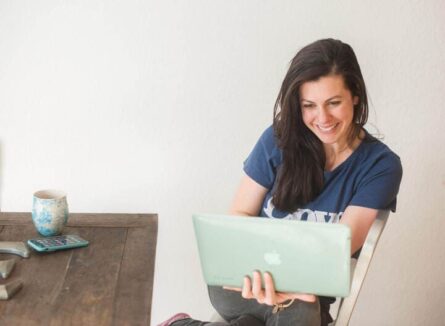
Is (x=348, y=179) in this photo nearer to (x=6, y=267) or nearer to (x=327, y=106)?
(x=327, y=106)

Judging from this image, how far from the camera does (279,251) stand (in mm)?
1082

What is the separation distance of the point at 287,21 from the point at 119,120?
0.57 metres

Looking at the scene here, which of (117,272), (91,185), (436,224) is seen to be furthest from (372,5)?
(117,272)

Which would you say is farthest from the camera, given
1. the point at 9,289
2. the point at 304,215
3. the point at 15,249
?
the point at 304,215

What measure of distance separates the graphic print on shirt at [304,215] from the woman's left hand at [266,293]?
10.2 inches

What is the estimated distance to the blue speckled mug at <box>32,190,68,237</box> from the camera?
132cm

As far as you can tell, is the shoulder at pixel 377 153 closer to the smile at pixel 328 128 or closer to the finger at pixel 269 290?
the smile at pixel 328 128

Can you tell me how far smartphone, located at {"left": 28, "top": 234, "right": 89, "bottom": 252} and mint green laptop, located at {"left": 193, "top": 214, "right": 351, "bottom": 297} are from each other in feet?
1.02

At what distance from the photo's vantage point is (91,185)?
184 cm

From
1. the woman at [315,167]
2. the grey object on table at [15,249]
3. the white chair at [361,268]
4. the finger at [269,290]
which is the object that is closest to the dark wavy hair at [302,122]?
the woman at [315,167]

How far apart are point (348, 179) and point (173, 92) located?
2.06 feet

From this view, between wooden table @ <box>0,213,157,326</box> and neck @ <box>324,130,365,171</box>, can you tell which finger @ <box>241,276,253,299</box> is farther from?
neck @ <box>324,130,365,171</box>

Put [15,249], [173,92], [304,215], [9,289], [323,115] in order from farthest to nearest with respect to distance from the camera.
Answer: [173,92] < [304,215] < [323,115] < [15,249] < [9,289]

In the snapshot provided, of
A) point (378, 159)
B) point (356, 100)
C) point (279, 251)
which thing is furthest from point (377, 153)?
point (279, 251)
